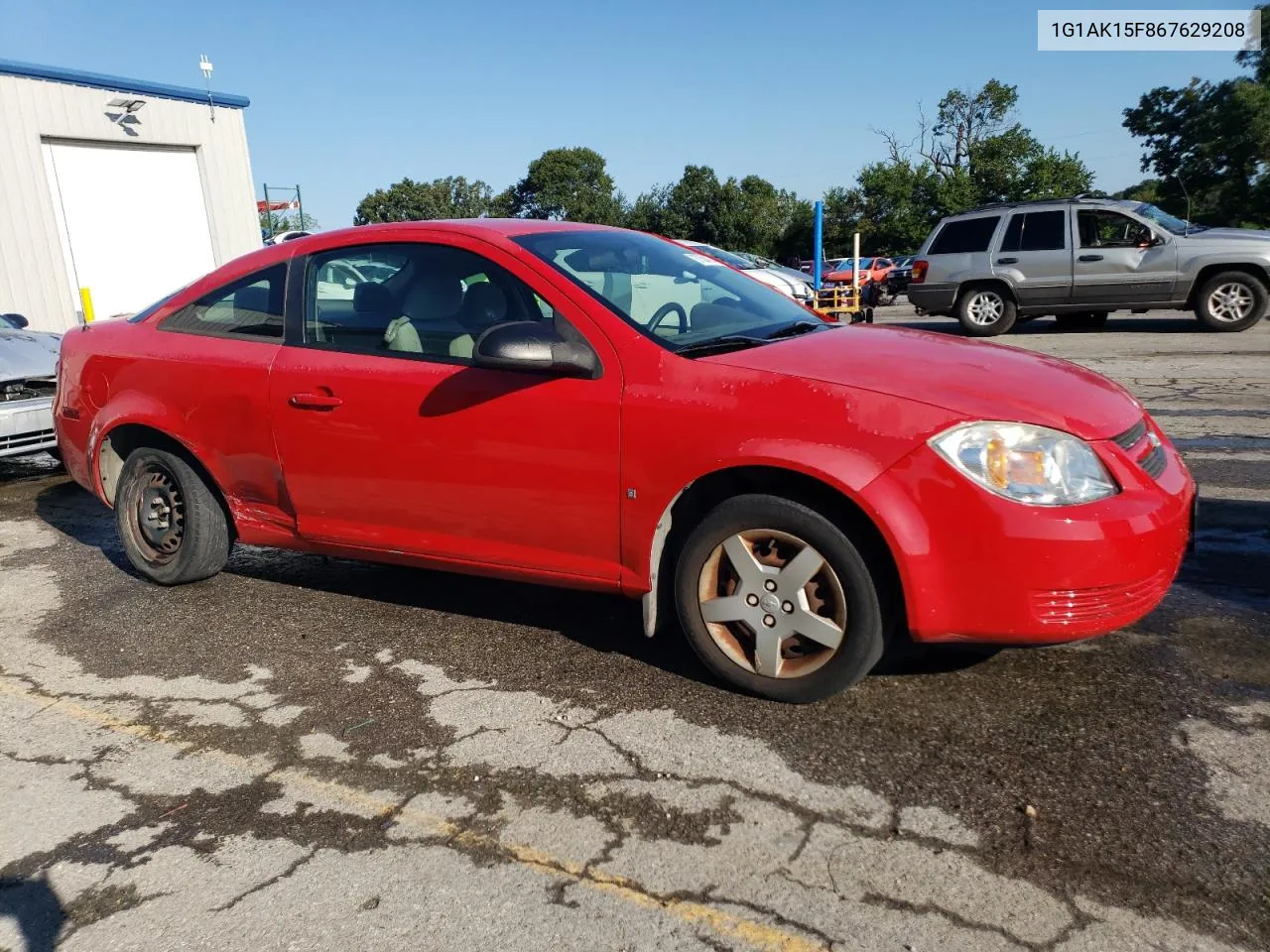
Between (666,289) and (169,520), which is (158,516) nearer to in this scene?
(169,520)

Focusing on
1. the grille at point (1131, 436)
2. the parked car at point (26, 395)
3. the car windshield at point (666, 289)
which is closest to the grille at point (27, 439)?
the parked car at point (26, 395)

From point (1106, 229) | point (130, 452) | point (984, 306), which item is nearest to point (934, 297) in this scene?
point (984, 306)

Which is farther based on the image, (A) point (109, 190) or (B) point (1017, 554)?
(A) point (109, 190)

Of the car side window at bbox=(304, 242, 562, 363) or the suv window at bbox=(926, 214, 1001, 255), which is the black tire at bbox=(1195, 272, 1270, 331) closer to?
the suv window at bbox=(926, 214, 1001, 255)

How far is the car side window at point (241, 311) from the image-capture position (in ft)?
13.6

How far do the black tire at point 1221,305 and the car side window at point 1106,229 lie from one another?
110 centimetres

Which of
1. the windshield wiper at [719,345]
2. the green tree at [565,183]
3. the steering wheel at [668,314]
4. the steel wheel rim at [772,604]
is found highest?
the green tree at [565,183]

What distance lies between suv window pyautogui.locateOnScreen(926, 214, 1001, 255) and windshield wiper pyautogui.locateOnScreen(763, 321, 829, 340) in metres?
11.2

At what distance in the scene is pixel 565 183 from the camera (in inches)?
3410

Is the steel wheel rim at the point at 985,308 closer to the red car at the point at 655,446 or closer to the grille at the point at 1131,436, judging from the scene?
the red car at the point at 655,446

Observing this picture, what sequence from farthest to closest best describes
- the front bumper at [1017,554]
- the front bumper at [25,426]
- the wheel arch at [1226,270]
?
the wheel arch at [1226,270]
the front bumper at [25,426]
the front bumper at [1017,554]

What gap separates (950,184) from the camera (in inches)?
2029

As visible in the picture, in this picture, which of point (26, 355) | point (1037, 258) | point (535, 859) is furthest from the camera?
point (1037, 258)

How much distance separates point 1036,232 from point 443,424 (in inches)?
488
